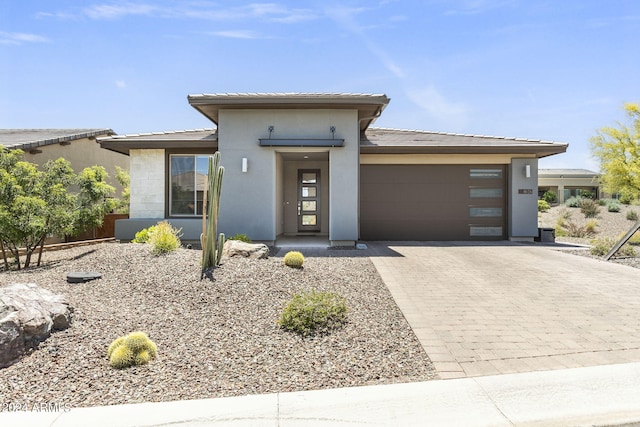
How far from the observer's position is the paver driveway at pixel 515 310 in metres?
3.79

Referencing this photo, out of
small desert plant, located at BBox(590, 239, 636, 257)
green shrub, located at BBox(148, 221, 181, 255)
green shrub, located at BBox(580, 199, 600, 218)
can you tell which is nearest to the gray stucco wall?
small desert plant, located at BBox(590, 239, 636, 257)

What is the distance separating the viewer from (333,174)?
10.8 metres

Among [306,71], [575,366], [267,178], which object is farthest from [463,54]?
[575,366]

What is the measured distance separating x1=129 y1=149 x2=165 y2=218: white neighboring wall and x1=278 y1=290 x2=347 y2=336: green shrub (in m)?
9.01

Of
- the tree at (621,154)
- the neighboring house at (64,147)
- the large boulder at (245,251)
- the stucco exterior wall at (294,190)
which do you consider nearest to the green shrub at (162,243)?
the large boulder at (245,251)

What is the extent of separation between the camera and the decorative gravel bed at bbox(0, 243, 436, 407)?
3244mm

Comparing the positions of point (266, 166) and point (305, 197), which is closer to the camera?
point (266, 166)

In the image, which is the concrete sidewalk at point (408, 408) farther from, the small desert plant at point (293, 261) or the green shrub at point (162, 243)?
the green shrub at point (162, 243)

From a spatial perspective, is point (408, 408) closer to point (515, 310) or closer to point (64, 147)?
point (515, 310)

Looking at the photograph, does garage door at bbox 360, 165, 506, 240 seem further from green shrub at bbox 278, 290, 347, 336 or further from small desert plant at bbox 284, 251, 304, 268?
green shrub at bbox 278, 290, 347, 336

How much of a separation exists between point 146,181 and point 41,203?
4.08 metres

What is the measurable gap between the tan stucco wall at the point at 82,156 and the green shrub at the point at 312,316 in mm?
13914

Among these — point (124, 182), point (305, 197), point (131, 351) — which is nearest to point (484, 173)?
point (305, 197)

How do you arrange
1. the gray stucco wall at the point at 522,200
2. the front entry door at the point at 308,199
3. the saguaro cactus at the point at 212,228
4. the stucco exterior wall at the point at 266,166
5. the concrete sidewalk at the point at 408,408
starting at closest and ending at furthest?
1. the concrete sidewalk at the point at 408,408
2. the saguaro cactus at the point at 212,228
3. the stucco exterior wall at the point at 266,166
4. the gray stucco wall at the point at 522,200
5. the front entry door at the point at 308,199
